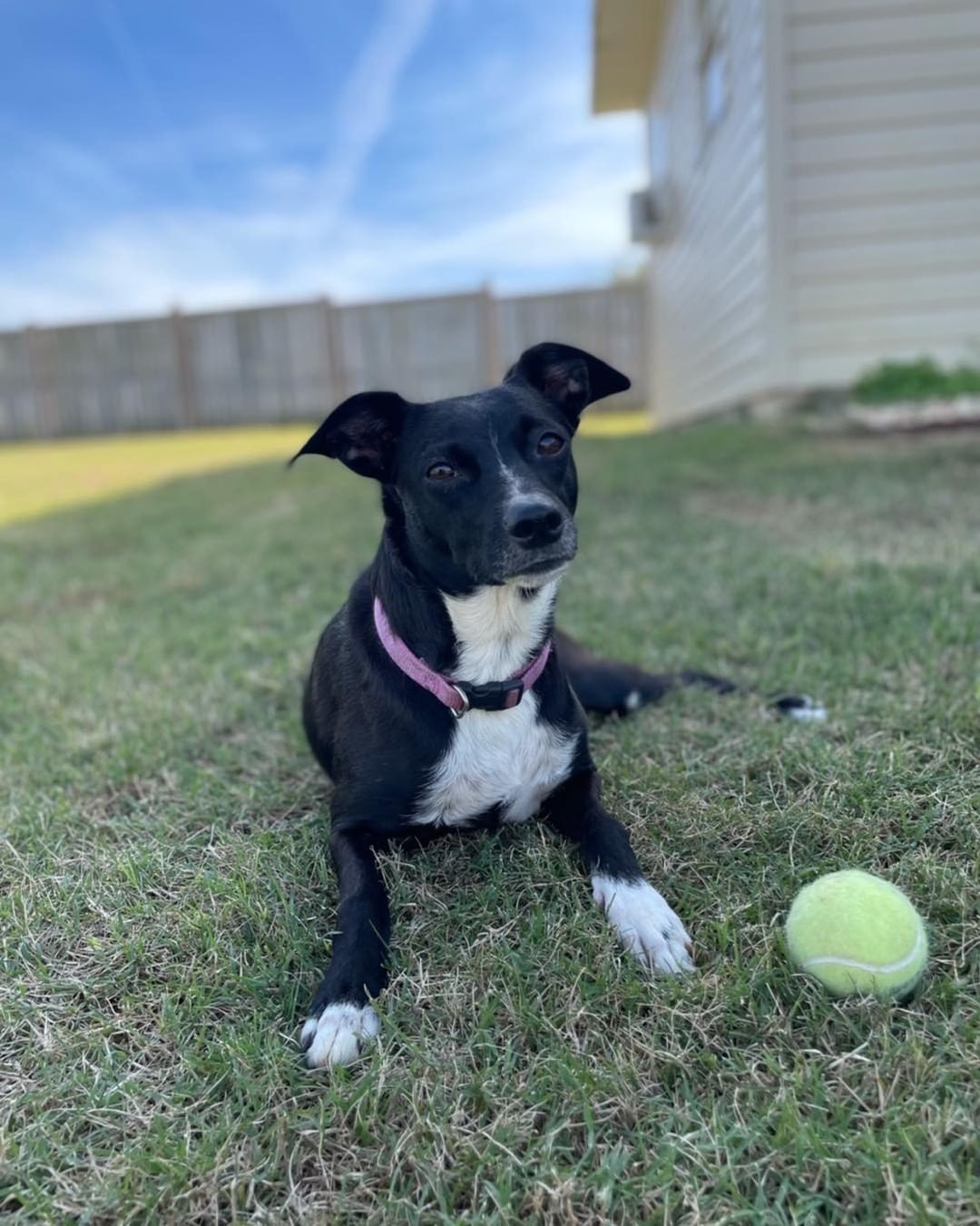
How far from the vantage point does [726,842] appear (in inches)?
83.0

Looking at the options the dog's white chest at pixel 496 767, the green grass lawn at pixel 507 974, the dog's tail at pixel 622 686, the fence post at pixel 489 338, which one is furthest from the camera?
the fence post at pixel 489 338

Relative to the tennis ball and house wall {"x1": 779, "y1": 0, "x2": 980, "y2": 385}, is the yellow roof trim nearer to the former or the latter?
house wall {"x1": 779, "y1": 0, "x2": 980, "y2": 385}

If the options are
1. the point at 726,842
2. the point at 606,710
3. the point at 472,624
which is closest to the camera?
the point at 726,842

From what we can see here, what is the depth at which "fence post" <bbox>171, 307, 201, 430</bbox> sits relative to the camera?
19.2 metres

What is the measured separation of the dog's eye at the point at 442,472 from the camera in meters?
2.25

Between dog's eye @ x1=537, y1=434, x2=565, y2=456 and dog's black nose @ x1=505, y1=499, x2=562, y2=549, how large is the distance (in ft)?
0.96

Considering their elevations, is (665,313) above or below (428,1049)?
above

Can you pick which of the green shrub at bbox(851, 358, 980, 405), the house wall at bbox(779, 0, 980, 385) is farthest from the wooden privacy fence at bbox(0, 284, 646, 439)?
the green shrub at bbox(851, 358, 980, 405)

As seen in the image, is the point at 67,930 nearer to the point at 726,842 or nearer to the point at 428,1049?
the point at 428,1049

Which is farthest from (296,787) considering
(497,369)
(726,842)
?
(497,369)

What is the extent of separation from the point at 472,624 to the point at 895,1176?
4.54 ft

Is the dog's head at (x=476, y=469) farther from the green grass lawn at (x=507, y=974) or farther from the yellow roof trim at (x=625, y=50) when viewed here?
the yellow roof trim at (x=625, y=50)

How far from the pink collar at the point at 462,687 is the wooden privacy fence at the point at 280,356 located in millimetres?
16183

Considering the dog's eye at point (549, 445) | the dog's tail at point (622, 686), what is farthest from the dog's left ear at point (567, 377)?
the dog's tail at point (622, 686)
